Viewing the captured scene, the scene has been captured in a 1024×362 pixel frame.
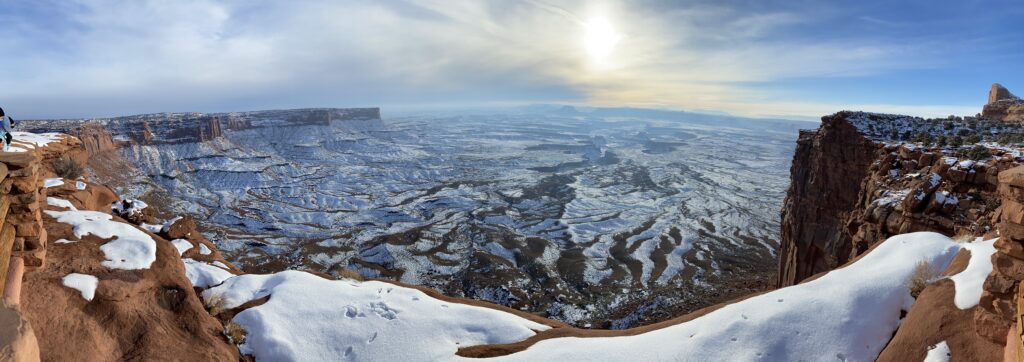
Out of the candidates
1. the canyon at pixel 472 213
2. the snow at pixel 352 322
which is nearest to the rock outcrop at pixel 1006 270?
the snow at pixel 352 322

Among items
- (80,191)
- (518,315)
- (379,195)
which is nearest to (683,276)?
(518,315)

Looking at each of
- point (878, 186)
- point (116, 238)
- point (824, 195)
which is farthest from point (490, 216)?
point (116, 238)

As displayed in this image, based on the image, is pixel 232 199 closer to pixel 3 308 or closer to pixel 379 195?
pixel 379 195

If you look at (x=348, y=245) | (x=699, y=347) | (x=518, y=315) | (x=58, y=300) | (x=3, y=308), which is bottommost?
(x=348, y=245)

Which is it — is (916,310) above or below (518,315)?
above

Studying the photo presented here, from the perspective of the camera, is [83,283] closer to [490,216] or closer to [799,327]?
[799,327]

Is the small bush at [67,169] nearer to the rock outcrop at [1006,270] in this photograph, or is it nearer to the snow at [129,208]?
the snow at [129,208]
